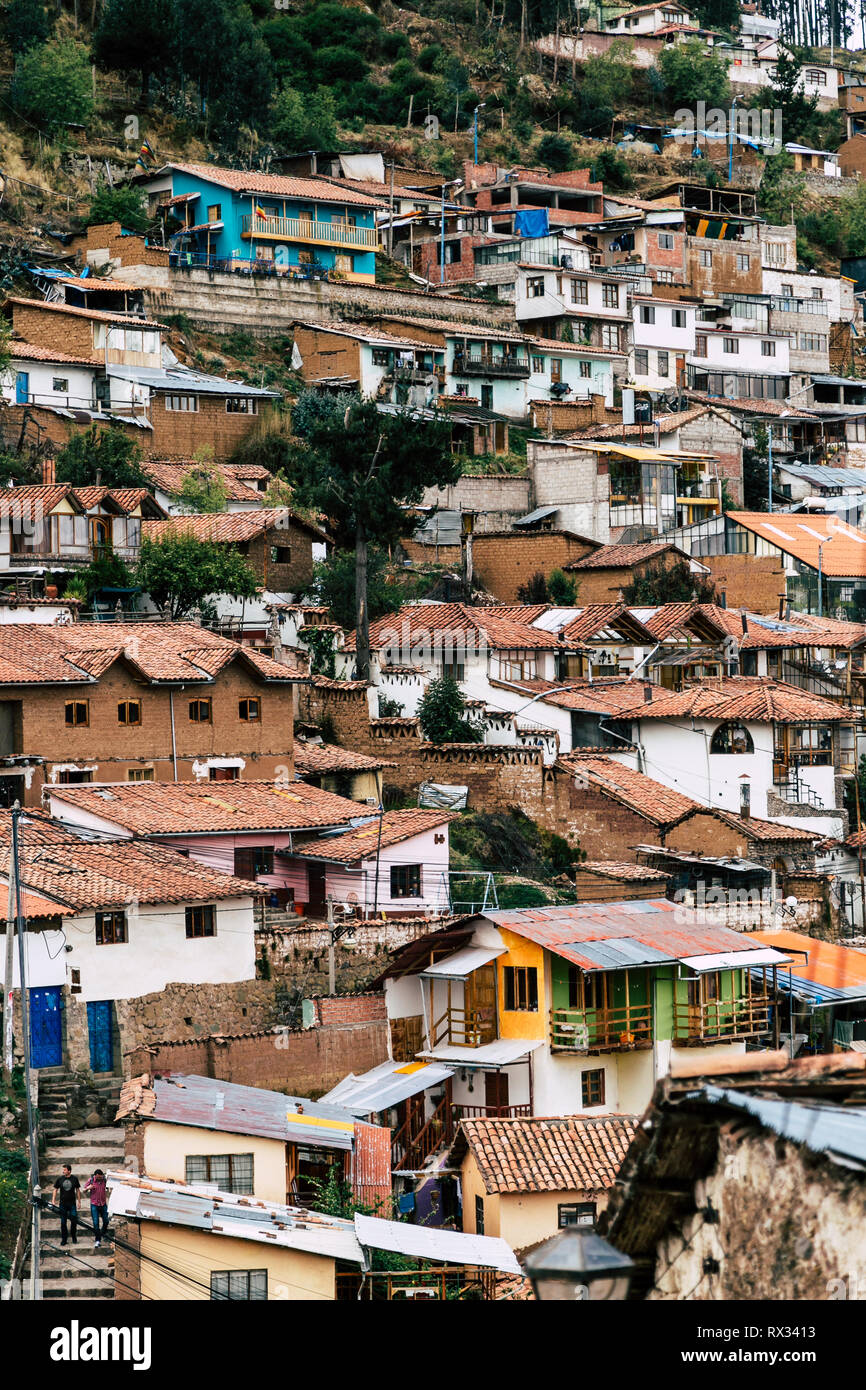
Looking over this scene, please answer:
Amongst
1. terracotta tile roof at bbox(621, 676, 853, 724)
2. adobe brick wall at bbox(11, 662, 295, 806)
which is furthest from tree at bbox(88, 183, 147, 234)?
adobe brick wall at bbox(11, 662, 295, 806)

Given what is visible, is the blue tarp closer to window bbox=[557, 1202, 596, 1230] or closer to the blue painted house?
the blue painted house

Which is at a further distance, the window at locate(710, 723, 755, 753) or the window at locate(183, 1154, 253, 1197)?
the window at locate(710, 723, 755, 753)

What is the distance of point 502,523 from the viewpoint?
167ft

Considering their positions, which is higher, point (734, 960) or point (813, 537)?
point (813, 537)

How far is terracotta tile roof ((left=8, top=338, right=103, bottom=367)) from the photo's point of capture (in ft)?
155

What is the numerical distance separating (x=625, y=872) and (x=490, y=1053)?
7.34 metres

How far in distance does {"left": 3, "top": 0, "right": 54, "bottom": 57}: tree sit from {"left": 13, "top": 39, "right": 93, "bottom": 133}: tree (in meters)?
5.25

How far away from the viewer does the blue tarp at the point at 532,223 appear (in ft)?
220

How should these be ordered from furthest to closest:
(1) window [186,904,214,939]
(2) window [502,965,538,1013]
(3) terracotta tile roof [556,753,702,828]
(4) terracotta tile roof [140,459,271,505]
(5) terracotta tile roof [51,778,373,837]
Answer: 1. (4) terracotta tile roof [140,459,271,505]
2. (3) terracotta tile roof [556,753,702,828]
3. (5) terracotta tile roof [51,778,373,837]
4. (1) window [186,904,214,939]
5. (2) window [502,965,538,1013]

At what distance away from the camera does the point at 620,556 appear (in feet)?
156

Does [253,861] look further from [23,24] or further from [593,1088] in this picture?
[23,24]

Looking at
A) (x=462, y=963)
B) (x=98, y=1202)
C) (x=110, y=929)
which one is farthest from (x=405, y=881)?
(x=98, y=1202)
